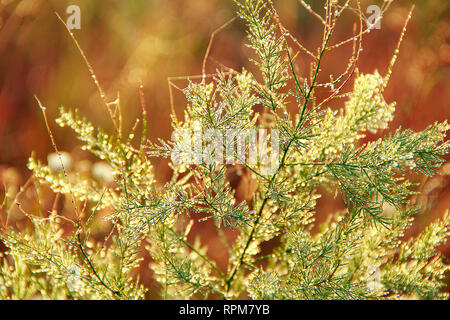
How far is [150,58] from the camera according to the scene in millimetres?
1283

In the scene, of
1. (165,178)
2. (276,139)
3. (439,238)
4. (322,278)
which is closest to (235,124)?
(276,139)

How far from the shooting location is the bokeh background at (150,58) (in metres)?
1.09

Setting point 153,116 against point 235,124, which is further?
point 153,116

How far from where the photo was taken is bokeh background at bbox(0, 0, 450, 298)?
3.59ft

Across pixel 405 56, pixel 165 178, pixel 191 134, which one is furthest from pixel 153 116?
pixel 191 134

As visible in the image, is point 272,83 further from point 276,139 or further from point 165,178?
point 165,178

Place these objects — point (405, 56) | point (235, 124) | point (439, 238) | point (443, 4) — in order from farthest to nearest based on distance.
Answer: point (405, 56), point (443, 4), point (439, 238), point (235, 124)

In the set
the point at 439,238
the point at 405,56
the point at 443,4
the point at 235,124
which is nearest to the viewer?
the point at 235,124

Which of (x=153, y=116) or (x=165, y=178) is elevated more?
(x=153, y=116)
